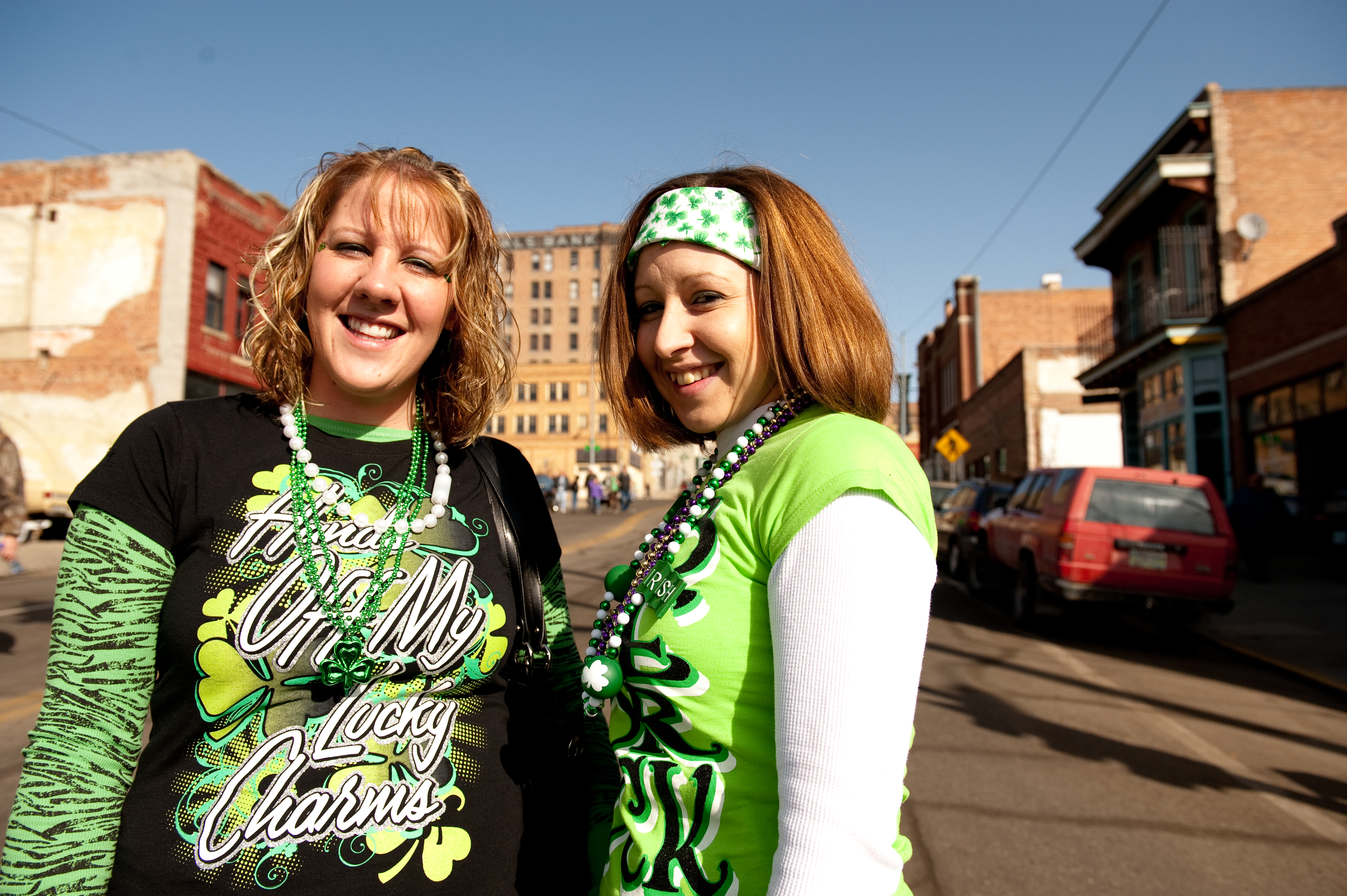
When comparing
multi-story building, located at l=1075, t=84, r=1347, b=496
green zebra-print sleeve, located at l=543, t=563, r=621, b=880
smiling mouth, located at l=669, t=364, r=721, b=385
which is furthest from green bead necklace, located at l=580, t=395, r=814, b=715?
multi-story building, located at l=1075, t=84, r=1347, b=496

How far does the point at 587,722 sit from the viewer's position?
1.83m

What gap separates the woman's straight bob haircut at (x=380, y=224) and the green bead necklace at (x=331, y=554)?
131 millimetres

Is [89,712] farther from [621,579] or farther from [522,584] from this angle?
[621,579]

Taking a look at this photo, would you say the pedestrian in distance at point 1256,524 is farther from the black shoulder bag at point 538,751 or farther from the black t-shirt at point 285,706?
the black t-shirt at point 285,706

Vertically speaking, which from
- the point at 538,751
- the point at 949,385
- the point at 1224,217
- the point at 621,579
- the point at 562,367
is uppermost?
the point at 562,367

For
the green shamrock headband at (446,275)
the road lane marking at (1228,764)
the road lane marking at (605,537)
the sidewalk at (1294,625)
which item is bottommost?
the road lane marking at (1228,764)

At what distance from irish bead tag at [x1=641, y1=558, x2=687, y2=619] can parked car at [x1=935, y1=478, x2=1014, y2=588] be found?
11495 millimetres

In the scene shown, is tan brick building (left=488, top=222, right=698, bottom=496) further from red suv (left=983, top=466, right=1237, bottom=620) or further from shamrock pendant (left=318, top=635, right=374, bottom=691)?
shamrock pendant (left=318, top=635, right=374, bottom=691)

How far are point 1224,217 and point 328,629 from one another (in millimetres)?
21835

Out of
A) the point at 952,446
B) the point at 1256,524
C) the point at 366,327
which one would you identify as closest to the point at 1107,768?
the point at 366,327

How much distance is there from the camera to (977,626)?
991 centimetres

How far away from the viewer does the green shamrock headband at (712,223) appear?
4.94 feet

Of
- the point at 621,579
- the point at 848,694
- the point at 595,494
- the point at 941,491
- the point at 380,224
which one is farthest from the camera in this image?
the point at 595,494

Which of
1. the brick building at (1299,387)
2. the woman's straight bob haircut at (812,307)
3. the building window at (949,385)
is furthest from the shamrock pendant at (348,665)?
the building window at (949,385)
